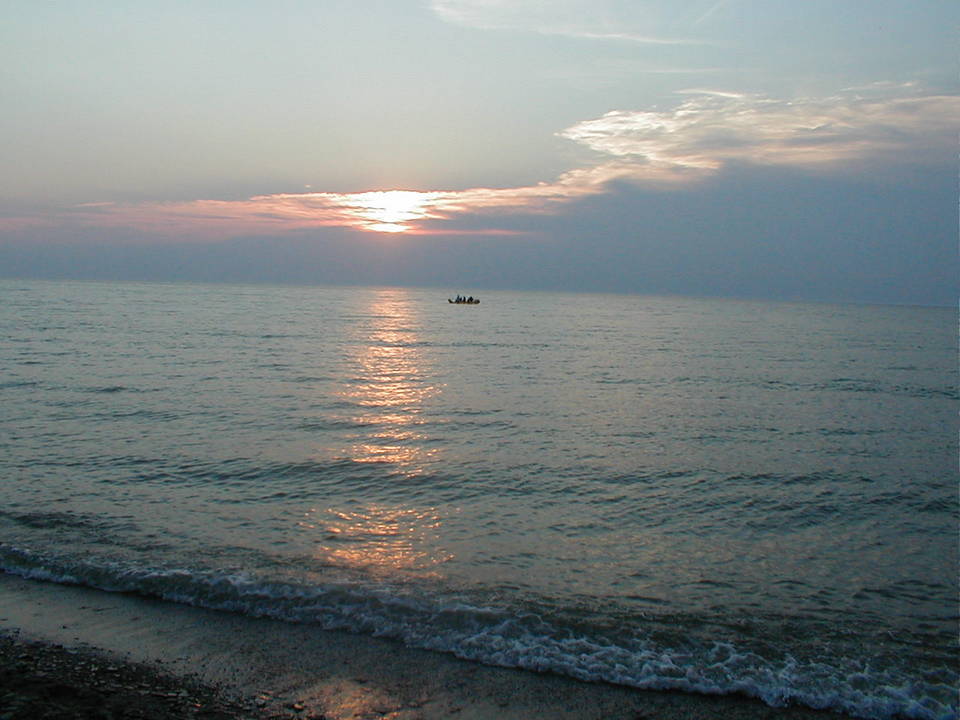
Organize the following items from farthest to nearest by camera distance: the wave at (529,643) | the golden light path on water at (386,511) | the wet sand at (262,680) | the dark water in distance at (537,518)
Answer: the golden light path on water at (386,511) < the dark water in distance at (537,518) < the wave at (529,643) < the wet sand at (262,680)

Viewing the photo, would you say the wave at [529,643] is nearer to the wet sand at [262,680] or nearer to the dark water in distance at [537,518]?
the dark water in distance at [537,518]

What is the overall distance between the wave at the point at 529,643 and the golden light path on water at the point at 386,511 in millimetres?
1223

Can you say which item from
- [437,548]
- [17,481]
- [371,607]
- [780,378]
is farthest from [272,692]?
[780,378]

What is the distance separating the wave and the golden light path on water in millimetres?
1223

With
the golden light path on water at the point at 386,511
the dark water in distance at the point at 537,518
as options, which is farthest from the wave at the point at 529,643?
the golden light path on water at the point at 386,511

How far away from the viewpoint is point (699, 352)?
52781mm

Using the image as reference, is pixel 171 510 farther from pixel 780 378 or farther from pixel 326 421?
pixel 780 378

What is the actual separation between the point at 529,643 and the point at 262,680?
3345mm

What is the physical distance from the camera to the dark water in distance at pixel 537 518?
897 centimetres

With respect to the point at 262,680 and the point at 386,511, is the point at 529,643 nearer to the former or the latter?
the point at 262,680

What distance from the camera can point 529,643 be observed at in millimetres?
8727

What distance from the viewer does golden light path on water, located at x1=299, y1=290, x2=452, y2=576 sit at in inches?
453

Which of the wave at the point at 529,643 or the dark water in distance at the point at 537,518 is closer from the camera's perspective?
the wave at the point at 529,643

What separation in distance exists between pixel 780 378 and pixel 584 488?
25.6 m
